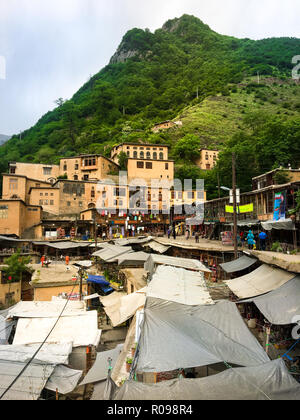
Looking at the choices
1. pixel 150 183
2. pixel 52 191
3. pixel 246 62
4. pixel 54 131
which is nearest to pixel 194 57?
pixel 246 62

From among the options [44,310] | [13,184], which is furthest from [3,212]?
[44,310]

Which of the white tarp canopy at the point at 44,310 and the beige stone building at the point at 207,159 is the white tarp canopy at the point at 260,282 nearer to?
the white tarp canopy at the point at 44,310

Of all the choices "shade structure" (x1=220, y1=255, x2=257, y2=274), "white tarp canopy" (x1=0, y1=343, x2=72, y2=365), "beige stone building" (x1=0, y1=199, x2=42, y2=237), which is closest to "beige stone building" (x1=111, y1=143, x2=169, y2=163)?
"beige stone building" (x1=0, y1=199, x2=42, y2=237)

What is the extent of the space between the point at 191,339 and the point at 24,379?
4.44 m

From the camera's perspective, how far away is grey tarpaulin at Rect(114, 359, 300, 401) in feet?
14.0

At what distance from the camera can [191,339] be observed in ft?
19.5

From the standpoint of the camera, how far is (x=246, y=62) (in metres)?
128

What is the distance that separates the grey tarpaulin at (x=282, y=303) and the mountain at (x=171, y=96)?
66.0m

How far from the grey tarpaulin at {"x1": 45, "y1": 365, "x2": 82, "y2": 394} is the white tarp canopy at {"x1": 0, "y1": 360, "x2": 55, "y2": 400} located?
24 cm

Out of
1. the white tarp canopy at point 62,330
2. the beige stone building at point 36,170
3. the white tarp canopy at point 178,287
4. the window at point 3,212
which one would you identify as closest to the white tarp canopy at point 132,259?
the white tarp canopy at point 178,287

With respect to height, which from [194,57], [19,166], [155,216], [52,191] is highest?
[194,57]

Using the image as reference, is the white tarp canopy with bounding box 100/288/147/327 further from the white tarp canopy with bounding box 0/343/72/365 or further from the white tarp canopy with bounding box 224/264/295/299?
the white tarp canopy with bounding box 224/264/295/299
